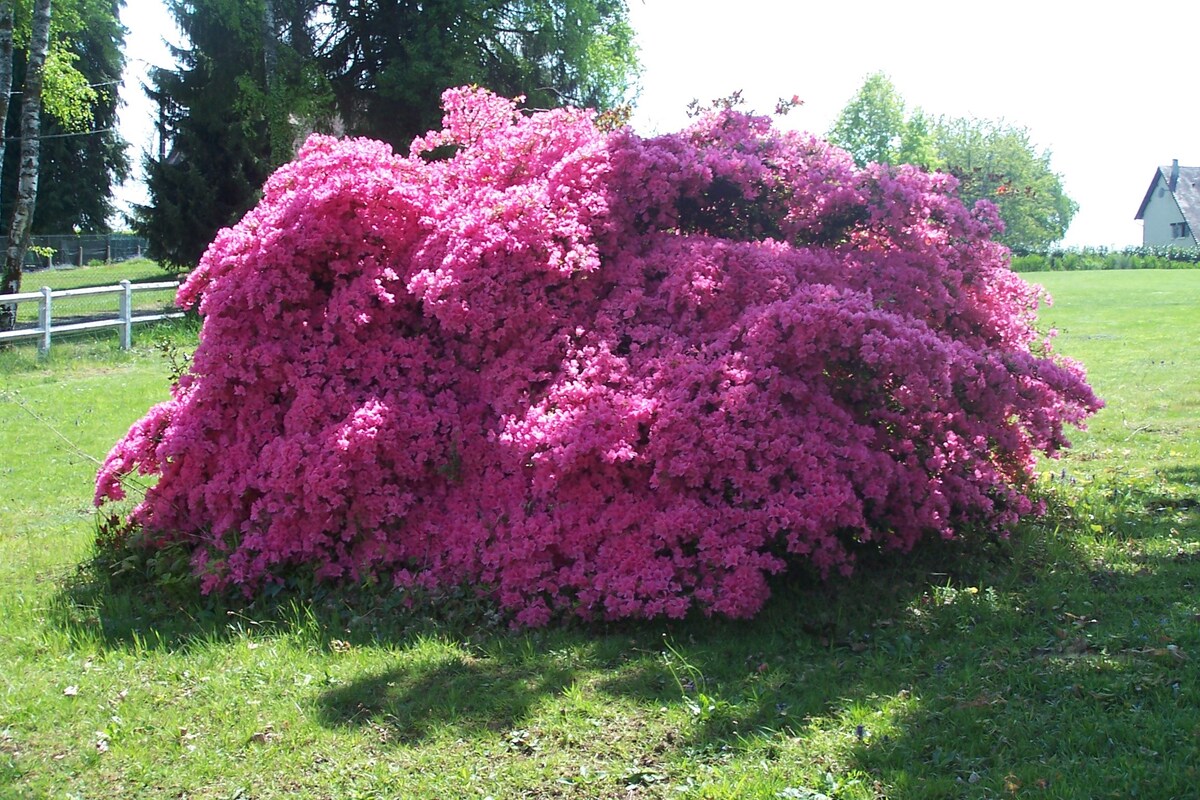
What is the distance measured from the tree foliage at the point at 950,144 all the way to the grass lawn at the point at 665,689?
55.1m

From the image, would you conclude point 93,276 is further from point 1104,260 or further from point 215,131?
point 1104,260

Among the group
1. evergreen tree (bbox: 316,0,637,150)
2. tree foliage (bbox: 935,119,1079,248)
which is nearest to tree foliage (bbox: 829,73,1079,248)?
tree foliage (bbox: 935,119,1079,248)

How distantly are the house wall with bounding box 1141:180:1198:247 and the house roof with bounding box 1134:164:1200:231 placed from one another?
1.19 ft

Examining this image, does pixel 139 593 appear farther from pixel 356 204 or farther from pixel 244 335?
pixel 356 204

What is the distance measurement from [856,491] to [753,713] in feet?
5.06

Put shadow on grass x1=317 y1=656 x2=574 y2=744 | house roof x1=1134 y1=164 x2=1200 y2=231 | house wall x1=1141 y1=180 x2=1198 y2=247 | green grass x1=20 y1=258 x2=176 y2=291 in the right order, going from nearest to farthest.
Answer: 1. shadow on grass x1=317 y1=656 x2=574 y2=744
2. green grass x1=20 y1=258 x2=176 y2=291
3. house roof x1=1134 y1=164 x2=1200 y2=231
4. house wall x1=1141 y1=180 x2=1198 y2=247

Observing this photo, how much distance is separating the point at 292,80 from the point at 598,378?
61.5 feet

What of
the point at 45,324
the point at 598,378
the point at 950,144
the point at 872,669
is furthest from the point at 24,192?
the point at 950,144

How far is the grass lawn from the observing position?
386cm

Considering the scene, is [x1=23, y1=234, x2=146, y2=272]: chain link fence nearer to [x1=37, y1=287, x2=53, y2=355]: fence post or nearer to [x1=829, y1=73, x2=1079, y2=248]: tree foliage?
[x1=37, y1=287, x2=53, y2=355]: fence post

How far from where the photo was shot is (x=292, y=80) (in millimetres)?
22031

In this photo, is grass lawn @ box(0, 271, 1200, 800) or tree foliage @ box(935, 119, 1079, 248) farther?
tree foliage @ box(935, 119, 1079, 248)

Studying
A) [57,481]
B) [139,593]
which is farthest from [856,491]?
[57,481]

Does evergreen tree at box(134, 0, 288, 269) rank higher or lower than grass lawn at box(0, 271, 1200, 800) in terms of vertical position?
higher
